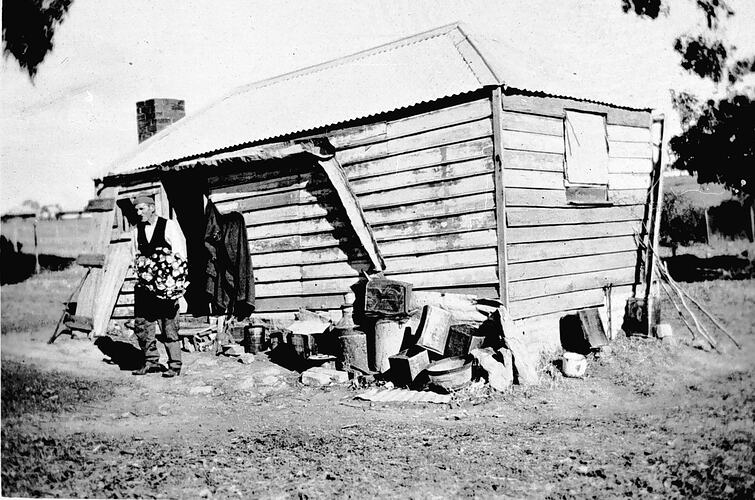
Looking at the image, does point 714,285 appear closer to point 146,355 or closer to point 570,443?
point 570,443

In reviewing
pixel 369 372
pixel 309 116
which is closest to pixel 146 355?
pixel 369 372

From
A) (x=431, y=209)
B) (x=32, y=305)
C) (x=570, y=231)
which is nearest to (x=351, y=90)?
(x=431, y=209)

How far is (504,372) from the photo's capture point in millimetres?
6828

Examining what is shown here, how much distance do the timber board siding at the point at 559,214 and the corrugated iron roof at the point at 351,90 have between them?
0.65 m

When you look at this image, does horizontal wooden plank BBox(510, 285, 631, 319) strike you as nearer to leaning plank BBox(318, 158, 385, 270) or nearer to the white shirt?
leaning plank BBox(318, 158, 385, 270)

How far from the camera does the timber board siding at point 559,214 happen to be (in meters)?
7.63

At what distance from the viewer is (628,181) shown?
30.5 ft

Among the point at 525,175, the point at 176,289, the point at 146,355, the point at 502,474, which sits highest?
the point at 525,175

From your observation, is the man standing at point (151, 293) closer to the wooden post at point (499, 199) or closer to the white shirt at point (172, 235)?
the white shirt at point (172, 235)

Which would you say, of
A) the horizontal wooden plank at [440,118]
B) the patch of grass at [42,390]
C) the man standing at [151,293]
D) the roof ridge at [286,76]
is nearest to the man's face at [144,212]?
the man standing at [151,293]

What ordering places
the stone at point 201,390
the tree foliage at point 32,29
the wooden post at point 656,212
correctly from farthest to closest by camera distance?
the wooden post at point 656,212 → the stone at point 201,390 → the tree foliage at point 32,29

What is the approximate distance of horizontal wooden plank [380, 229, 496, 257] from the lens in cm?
756

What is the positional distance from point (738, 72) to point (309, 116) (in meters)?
5.96

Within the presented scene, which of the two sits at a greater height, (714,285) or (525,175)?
(525,175)
